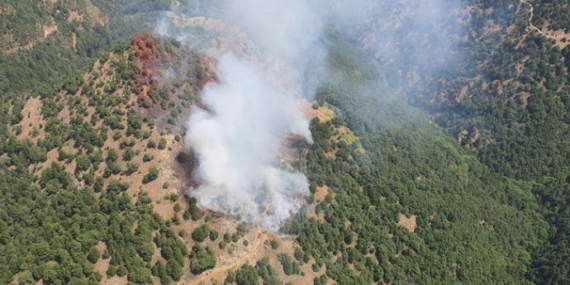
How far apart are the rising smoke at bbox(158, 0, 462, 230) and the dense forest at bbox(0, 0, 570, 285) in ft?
9.20

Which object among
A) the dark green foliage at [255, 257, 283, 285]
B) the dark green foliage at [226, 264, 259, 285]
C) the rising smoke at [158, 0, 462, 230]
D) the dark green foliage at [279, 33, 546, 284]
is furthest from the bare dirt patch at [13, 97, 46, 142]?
the dark green foliage at [279, 33, 546, 284]

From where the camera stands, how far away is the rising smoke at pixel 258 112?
103 metres

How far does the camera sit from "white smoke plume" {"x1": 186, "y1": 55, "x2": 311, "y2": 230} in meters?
102

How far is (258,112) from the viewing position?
123000 mm

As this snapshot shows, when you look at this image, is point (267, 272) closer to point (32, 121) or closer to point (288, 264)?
point (288, 264)

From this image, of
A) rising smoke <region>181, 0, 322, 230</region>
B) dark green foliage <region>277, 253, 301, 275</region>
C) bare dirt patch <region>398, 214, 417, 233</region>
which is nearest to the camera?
dark green foliage <region>277, 253, 301, 275</region>

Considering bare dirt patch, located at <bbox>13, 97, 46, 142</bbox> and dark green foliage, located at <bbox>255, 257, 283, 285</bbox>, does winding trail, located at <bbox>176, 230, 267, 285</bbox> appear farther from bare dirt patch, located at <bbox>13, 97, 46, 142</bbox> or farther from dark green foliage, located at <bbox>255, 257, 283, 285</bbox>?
bare dirt patch, located at <bbox>13, 97, 46, 142</bbox>

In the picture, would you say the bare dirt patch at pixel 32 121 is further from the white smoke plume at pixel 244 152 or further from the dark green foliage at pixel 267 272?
the dark green foliage at pixel 267 272

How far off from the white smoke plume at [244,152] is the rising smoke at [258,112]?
0.57 ft

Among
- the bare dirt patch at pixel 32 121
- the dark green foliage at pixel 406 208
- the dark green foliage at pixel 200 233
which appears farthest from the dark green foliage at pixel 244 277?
the bare dirt patch at pixel 32 121

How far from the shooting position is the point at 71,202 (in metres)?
98.9

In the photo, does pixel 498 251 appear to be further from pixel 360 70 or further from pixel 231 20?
pixel 231 20

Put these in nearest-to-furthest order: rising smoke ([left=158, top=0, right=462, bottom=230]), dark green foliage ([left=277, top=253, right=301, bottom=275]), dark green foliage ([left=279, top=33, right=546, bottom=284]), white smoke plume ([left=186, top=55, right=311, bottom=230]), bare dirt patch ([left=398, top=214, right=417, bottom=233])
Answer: dark green foliage ([left=277, top=253, right=301, bottom=275]) < white smoke plume ([left=186, top=55, right=311, bottom=230]) < rising smoke ([left=158, top=0, right=462, bottom=230]) < dark green foliage ([left=279, top=33, right=546, bottom=284]) < bare dirt patch ([left=398, top=214, right=417, bottom=233])

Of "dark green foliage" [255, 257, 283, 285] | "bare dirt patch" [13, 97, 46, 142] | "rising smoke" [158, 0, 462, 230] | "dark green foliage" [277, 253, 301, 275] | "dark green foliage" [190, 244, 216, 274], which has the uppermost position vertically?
"rising smoke" [158, 0, 462, 230]
